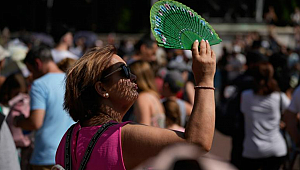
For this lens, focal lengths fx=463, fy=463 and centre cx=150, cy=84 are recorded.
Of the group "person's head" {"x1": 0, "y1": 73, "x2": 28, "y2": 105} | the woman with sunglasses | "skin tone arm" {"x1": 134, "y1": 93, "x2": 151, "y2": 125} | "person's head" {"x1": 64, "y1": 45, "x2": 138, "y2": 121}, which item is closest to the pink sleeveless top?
the woman with sunglasses

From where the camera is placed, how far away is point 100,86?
2297 millimetres

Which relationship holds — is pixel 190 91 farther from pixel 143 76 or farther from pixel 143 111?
pixel 143 111

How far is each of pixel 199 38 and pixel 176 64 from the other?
5.89 m

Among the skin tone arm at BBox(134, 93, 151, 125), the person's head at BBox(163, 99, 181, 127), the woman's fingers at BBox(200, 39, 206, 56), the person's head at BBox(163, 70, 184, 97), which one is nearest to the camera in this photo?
the woman's fingers at BBox(200, 39, 206, 56)

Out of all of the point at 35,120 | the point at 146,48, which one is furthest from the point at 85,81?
the point at 146,48

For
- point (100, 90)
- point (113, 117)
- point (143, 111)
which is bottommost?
point (143, 111)

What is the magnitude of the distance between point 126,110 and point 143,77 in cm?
236

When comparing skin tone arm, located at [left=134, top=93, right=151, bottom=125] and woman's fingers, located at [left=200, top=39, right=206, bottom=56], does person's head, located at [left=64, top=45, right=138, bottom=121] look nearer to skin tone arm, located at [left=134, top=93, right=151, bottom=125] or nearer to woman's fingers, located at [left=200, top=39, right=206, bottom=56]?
woman's fingers, located at [left=200, top=39, right=206, bottom=56]

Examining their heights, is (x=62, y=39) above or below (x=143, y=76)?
above

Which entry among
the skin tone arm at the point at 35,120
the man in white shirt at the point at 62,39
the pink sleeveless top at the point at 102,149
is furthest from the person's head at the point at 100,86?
the man in white shirt at the point at 62,39

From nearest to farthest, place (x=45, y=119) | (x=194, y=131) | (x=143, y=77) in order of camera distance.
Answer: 1. (x=194, y=131)
2. (x=45, y=119)
3. (x=143, y=77)

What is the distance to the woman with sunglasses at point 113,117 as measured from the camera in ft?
6.43

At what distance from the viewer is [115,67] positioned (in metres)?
2.29

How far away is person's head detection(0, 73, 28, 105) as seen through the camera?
5066 millimetres
